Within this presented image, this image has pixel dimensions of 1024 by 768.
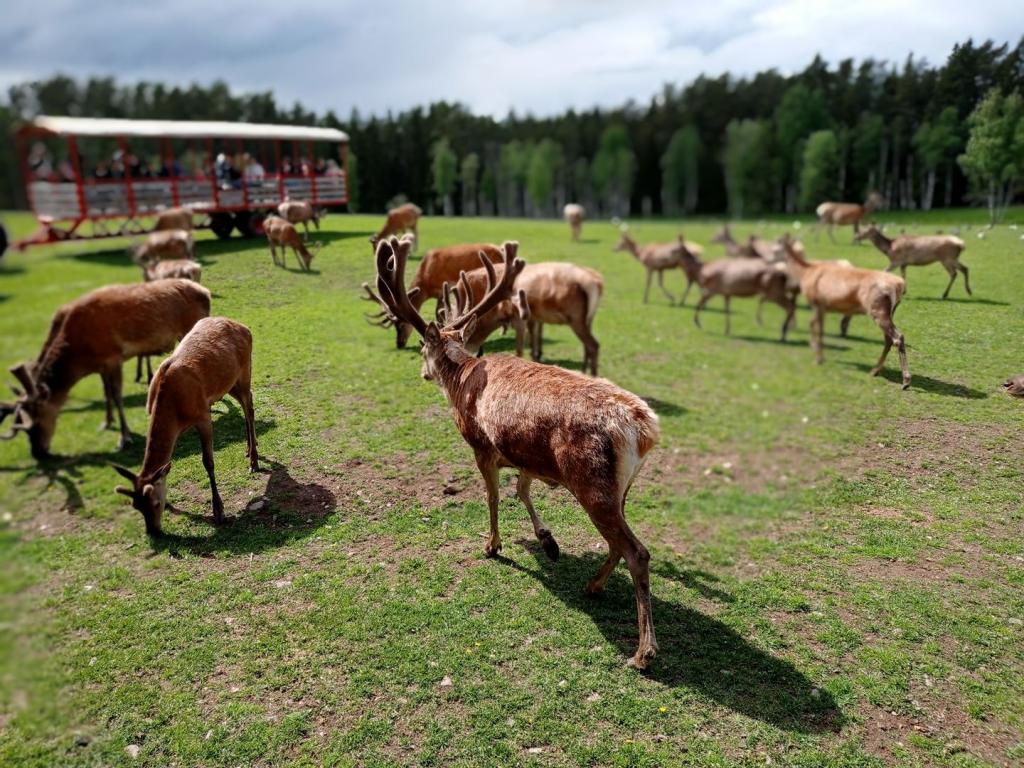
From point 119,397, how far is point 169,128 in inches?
122

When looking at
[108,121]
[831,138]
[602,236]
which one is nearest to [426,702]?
[108,121]

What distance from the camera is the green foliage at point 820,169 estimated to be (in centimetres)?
880

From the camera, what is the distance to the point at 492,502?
5.46 meters

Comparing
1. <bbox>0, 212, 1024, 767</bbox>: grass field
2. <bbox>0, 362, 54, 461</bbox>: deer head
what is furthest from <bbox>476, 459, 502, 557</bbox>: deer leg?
<bbox>0, 362, 54, 461</bbox>: deer head

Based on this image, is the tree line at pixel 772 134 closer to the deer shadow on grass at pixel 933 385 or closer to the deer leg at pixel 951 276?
the deer leg at pixel 951 276

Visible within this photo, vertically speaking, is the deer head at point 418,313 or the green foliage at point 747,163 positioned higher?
the green foliage at point 747,163

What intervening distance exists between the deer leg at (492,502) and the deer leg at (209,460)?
2.00 m

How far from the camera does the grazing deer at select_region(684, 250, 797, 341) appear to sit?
14.5 metres

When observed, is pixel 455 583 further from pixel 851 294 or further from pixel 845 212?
pixel 851 294

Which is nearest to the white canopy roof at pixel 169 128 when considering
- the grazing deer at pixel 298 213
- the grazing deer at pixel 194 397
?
the grazing deer at pixel 298 213

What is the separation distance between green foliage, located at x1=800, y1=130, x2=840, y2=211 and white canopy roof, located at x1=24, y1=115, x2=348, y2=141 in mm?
6595

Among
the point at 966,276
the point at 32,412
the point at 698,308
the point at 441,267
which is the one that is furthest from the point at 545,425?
the point at 698,308

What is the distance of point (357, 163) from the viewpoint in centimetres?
853

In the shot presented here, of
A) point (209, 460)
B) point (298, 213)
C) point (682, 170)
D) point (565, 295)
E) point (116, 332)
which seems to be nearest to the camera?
point (209, 460)
